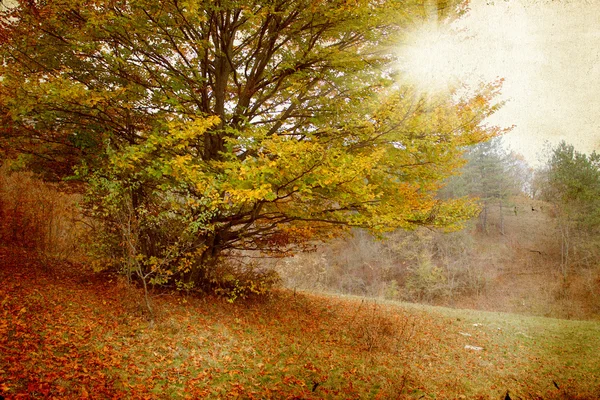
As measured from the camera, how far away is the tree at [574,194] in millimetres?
20125

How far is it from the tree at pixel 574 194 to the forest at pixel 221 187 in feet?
50.6

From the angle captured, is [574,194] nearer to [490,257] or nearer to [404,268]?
[490,257]

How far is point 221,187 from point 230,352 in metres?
2.62

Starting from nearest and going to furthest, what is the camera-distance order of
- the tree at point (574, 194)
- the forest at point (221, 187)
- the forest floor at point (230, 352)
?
the forest floor at point (230, 352), the forest at point (221, 187), the tree at point (574, 194)

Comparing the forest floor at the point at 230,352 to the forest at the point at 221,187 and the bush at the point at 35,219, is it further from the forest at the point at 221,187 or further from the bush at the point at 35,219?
the bush at the point at 35,219

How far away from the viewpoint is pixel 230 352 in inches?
207

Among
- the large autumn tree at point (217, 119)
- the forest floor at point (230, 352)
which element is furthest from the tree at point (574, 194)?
the large autumn tree at point (217, 119)

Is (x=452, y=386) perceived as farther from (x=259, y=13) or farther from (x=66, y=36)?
(x=66, y=36)

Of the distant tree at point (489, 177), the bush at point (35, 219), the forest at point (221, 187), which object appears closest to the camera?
the forest at point (221, 187)

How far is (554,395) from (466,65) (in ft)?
19.7

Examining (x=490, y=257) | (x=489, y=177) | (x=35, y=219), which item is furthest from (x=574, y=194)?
(x=35, y=219)

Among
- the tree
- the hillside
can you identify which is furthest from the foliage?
the tree

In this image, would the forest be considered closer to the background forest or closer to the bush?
the bush

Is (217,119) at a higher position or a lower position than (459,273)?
higher
